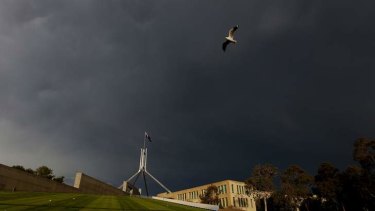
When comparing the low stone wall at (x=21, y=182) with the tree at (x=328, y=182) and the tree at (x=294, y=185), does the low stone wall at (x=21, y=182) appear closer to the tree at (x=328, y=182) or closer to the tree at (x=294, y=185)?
the tree at (x=294, y=185)

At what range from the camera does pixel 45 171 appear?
9231 cm

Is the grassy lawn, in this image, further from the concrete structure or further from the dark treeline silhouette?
the dark treeline silhouette

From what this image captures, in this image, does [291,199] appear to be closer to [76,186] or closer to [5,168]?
[76,186]

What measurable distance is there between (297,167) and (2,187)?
234ft

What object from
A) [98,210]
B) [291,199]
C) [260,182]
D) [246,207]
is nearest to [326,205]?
[291,199]

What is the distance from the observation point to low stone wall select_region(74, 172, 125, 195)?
63.4 metres

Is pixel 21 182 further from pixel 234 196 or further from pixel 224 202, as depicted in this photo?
pixel 224 202

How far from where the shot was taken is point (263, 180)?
84.0m

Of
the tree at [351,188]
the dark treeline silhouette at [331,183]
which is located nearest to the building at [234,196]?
the dark treeline silhouette at [331,183]

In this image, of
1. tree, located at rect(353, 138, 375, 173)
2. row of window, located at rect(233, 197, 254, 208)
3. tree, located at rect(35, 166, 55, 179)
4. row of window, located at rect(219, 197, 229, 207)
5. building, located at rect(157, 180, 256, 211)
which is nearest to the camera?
tree, located at rect(353, 138, 375, 173)

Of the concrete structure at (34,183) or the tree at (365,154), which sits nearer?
the concrete structure at (34,183)

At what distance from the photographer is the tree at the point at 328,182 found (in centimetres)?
7719

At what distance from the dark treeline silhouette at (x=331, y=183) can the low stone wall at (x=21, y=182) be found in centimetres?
5563

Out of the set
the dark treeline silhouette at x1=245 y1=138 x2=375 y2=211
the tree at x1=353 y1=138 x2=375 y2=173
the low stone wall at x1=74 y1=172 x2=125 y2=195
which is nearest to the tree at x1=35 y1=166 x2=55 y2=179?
the low stone wall at x1=74 y1=172 x2=125 y2=195
